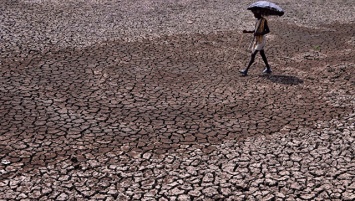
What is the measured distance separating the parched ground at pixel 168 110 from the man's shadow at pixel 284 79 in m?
0.03

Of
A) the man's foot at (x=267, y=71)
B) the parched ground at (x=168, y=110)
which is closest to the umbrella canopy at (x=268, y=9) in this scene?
the man's foot at (x=267, y=71)

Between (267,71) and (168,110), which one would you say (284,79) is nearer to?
(267,71)

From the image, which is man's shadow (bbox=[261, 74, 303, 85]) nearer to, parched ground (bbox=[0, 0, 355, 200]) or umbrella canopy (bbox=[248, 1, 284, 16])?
parched ground (bbox=[0, 0, 355, 200])

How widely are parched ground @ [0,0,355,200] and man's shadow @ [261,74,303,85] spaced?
0.03 meters

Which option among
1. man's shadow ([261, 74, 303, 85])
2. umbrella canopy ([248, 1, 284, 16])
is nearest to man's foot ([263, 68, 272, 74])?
man's shadow ([261, 74, 303, 85])

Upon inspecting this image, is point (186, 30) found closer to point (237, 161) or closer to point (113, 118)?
point (113, 118)

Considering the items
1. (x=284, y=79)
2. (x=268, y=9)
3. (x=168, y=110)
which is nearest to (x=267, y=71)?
(x=284, y=79)

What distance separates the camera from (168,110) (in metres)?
10.6

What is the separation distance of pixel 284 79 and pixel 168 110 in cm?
381

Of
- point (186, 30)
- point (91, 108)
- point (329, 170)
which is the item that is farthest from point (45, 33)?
point (329, 170)

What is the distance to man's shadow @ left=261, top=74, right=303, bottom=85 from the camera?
12.6 m

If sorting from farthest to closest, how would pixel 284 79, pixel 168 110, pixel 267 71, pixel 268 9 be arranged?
pixel 267 71, pixel 284 79, pixel 268 9, pixel 168 110

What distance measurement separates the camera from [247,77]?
1283cm

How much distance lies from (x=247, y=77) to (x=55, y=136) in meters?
5.67
